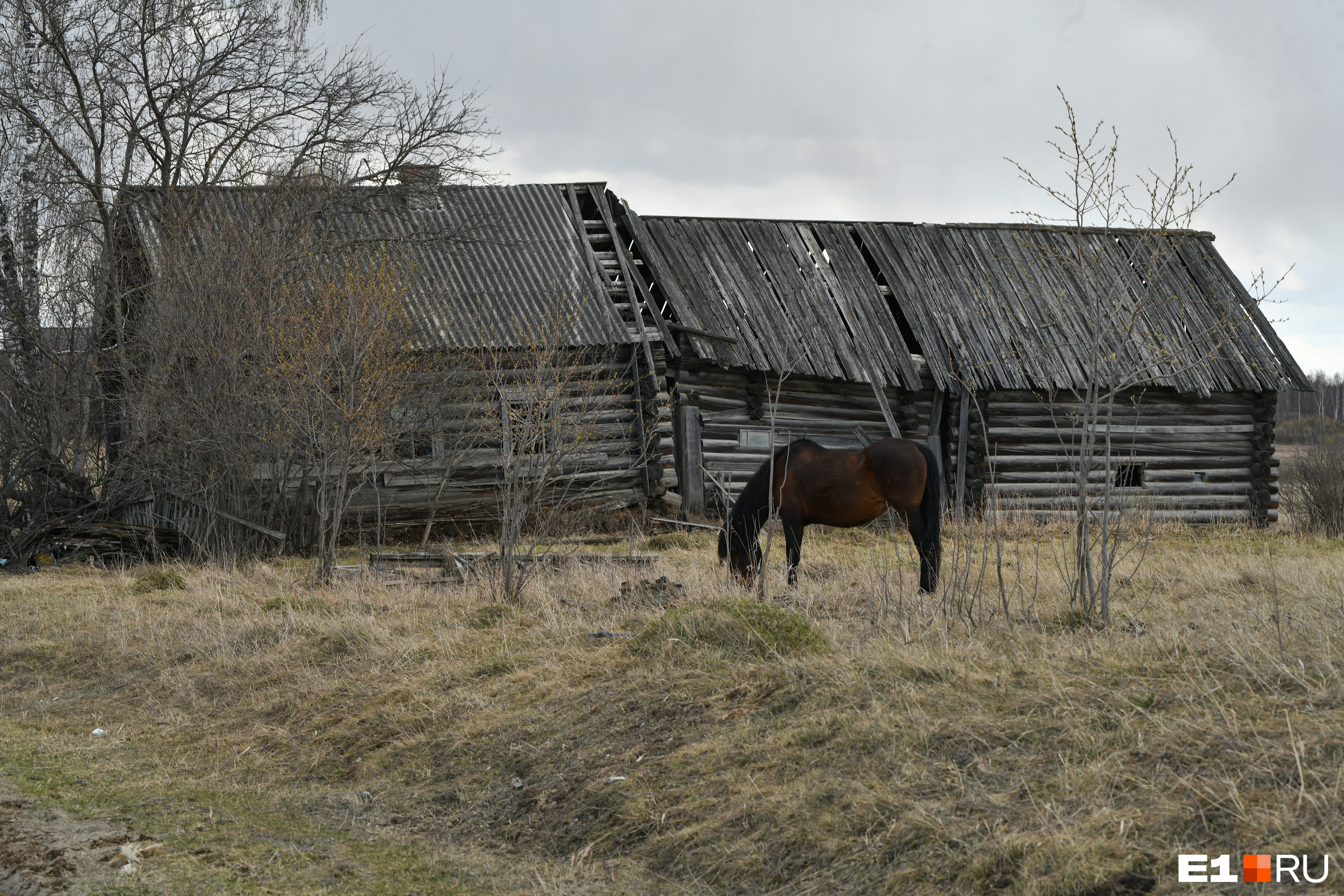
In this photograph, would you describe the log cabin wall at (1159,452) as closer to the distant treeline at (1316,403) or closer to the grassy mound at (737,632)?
the grassy mound at (737,632)

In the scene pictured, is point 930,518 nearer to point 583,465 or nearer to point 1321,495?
point 583,465

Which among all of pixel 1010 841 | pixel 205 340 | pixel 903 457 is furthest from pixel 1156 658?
pixel 205 340

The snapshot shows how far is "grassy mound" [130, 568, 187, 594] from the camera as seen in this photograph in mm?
11219

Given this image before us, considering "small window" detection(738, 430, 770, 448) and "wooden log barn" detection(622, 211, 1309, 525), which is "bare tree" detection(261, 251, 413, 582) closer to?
"wooden log barn" detection(622, 211, 1309, 525)

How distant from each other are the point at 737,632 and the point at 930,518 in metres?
3.70

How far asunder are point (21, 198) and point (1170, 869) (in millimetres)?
18108

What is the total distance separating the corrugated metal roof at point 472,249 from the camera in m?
16.0

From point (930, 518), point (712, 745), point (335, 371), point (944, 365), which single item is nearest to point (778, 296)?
point (944, 365)

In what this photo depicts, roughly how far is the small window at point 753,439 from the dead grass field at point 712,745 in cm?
936

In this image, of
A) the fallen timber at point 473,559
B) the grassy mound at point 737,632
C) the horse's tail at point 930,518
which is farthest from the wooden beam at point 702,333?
the grassy mound at point 737,632

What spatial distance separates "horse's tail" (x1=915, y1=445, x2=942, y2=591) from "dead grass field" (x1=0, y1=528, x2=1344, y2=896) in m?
0.99

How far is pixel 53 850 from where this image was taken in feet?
14.6

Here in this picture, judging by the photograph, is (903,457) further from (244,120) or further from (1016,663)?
(244,120)

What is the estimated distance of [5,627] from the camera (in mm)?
9734
